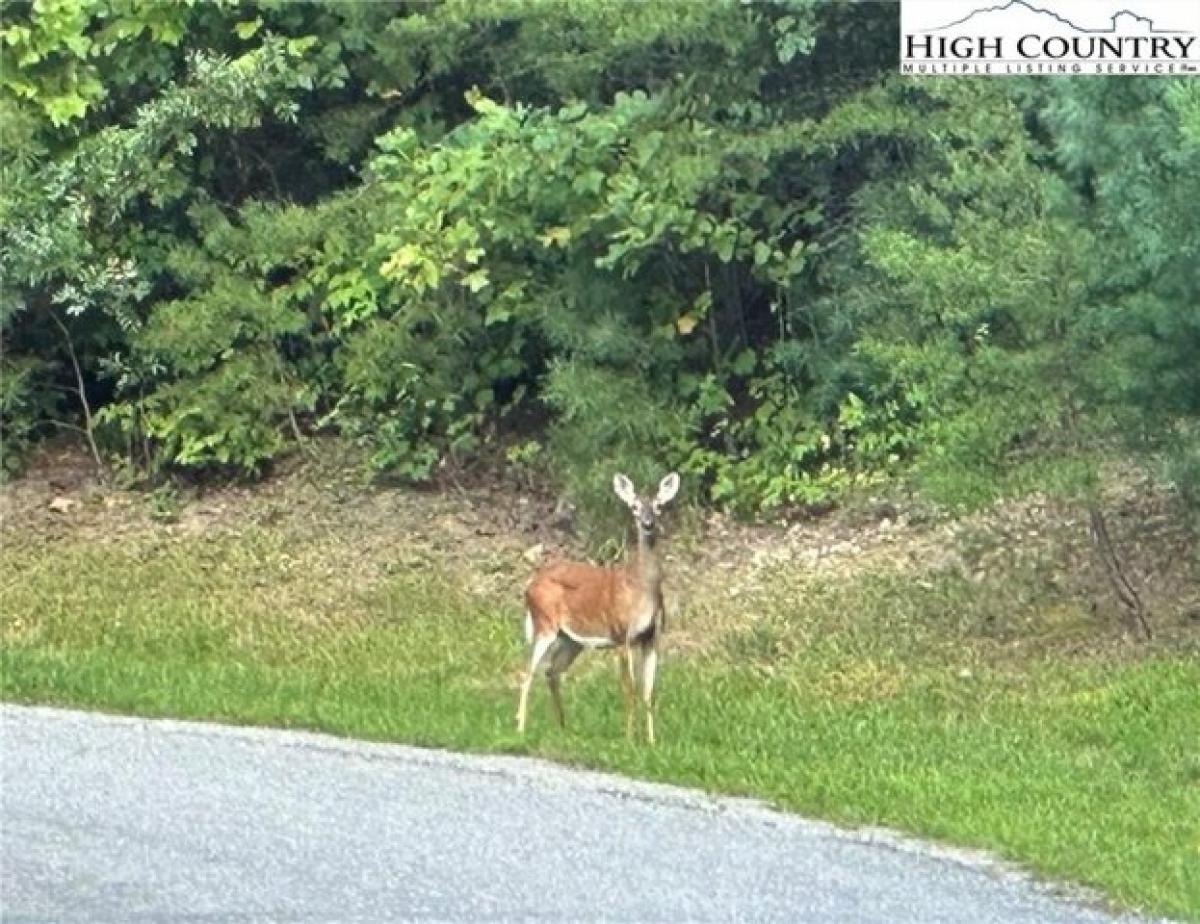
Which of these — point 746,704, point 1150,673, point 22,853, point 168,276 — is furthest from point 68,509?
point 22,853

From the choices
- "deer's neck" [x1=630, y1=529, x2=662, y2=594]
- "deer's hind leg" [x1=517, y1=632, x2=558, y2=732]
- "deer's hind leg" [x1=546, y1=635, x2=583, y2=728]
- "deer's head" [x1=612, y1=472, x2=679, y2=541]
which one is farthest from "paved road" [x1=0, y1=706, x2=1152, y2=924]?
"deer's head" [x1=612, y1=472, x2=679, y2=541]

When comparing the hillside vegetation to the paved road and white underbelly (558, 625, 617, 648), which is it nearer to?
white underbelly (558, 625, 617, 648)

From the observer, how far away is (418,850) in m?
11.2

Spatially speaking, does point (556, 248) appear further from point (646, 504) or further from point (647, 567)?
point (647, 567)

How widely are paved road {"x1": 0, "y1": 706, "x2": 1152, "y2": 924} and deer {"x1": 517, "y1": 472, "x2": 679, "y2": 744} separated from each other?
0.95 m

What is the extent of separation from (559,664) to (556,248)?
6.12m

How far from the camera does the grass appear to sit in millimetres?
12438

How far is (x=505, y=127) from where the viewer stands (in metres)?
19.6

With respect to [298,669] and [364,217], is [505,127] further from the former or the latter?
[298,669]

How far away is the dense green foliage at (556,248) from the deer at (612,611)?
2.76 metres

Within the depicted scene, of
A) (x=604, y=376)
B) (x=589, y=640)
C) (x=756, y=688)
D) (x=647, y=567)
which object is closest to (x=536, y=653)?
(x=589, y=640)

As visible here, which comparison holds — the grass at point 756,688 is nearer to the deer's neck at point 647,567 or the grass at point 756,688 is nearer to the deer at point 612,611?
the deer at point 612,611

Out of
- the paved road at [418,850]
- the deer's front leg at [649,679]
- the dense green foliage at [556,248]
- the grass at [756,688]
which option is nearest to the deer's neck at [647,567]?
the deer's front leg at [649,679]

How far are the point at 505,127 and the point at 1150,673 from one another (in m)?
6.38
